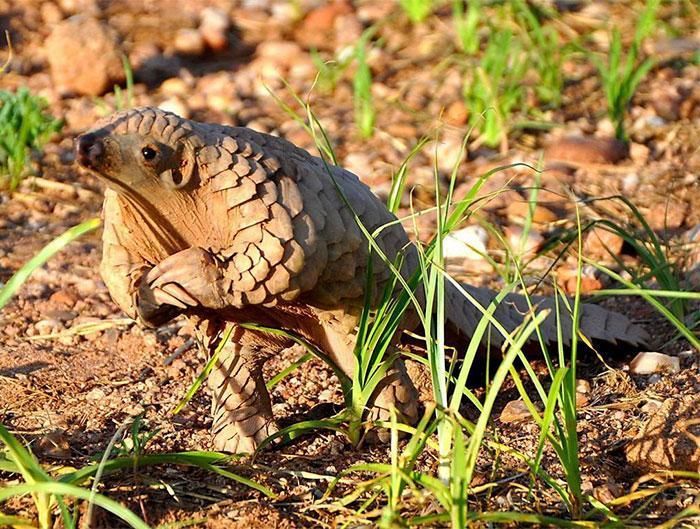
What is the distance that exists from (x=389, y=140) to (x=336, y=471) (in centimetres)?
297

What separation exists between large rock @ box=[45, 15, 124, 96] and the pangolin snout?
3.78 m

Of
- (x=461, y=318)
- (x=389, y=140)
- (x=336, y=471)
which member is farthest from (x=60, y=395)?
(x=389, y=140)

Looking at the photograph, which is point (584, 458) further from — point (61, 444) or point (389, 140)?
point (389, 140)

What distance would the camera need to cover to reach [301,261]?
2.72m

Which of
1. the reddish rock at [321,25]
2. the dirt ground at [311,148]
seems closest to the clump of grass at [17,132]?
the dirt ground at [311,148]

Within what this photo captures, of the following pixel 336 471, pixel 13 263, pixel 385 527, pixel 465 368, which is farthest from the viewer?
pixel 13 263

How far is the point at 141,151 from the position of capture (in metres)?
2.60

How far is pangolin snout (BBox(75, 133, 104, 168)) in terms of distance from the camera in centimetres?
251

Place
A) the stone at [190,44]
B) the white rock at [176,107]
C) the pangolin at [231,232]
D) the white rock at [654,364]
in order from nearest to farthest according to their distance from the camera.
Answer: the pangolin at [231,232]
the white rock at [654,364]
the white rock at [176,107]
the stone at [190,44]

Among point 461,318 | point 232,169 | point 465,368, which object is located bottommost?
point 461,318

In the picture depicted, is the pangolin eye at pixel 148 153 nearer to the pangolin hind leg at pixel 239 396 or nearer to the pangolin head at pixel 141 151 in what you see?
the pangolin head at pixel 141 151

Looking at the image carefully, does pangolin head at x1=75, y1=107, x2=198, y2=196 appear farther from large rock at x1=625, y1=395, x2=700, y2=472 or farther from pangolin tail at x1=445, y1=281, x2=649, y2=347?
large rock at x1=625, y1=395, x2=700, y2=472

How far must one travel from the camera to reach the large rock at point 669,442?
2883 millimetres

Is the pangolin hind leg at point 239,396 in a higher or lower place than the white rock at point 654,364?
higher
